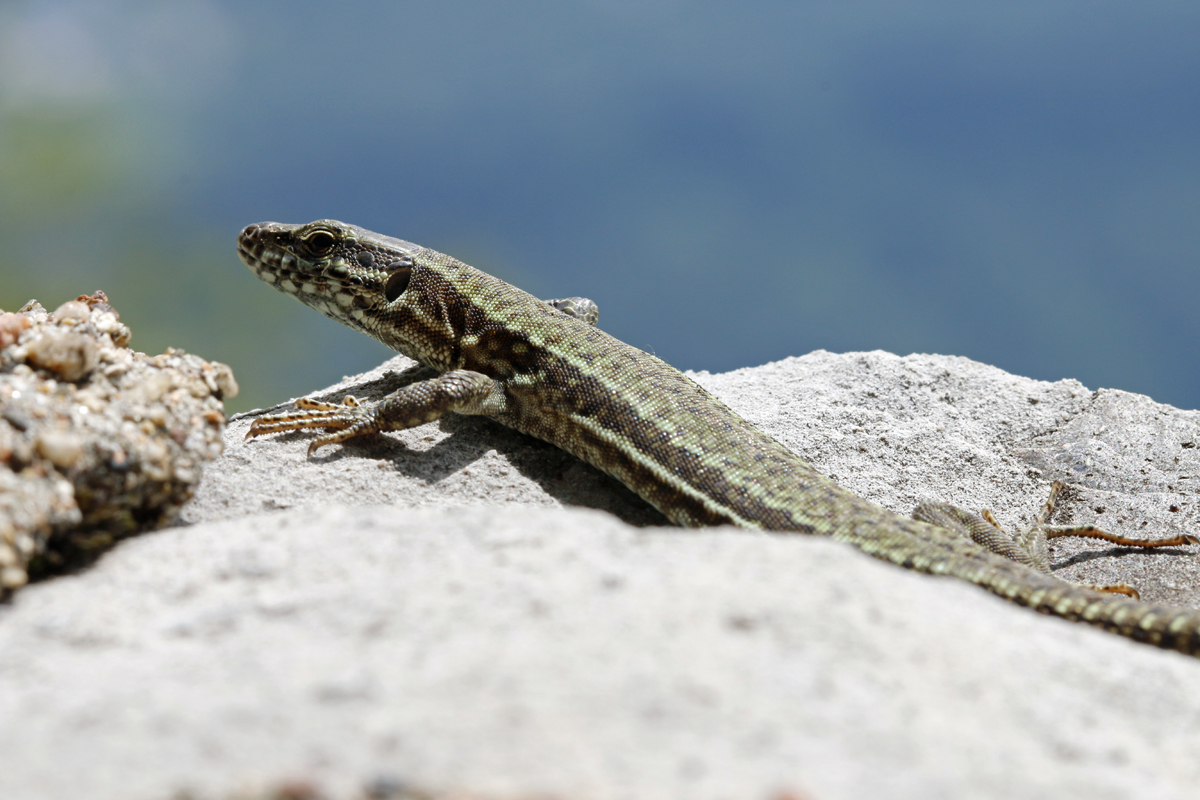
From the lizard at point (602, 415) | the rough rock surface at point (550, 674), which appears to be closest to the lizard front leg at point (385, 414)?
the lizard at point (602, 415)

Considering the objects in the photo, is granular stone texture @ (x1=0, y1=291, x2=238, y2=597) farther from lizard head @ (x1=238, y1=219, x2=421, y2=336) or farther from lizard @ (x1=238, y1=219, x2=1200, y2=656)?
lizard head @ (x1=238, y1=219, x2=421, y2=336)

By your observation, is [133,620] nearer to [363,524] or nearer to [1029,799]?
[363,524]

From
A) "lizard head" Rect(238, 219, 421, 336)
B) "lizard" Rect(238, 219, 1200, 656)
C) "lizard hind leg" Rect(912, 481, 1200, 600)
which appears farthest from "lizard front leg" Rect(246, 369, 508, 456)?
"lizard hind leg" Rect(912, 481, 1200, 600)

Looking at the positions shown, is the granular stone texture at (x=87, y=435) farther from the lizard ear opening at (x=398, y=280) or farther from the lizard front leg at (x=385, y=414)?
the lizard ear opening at (x=398, y=280)

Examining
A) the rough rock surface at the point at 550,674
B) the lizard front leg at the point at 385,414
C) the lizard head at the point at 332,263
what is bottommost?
the rough rock surface at the point at 550,674

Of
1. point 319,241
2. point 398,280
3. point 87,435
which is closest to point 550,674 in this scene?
point 87,435

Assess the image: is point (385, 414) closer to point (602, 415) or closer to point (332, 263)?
point (602, 415)

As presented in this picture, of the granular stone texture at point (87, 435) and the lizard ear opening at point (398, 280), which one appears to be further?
the lizard ear opening at point (398, 280)
